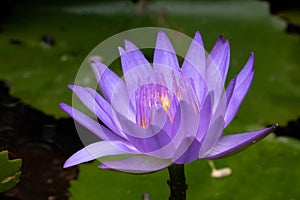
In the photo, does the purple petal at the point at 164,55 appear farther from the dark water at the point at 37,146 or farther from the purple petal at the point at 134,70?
the dark water at the point at 37,146

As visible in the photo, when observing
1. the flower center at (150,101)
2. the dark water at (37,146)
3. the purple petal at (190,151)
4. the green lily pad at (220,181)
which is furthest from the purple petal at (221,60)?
the dark water at (37,146)

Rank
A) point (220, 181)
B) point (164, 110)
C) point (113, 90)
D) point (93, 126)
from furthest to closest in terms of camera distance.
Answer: point (220, 181)
point (113, 90)
point (93, 126)
point (164, 110)

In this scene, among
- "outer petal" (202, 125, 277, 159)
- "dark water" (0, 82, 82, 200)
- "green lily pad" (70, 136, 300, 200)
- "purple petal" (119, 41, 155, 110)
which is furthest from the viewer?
"dark water" (0, 82, 82, 200)

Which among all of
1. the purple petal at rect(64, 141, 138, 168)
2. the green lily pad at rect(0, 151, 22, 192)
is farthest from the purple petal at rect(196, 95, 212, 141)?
the green lily pad at rect(0, 151, 22, 192)

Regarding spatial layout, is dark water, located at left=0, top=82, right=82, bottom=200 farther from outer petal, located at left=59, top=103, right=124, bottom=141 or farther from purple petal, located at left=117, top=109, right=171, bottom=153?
purple petal, located at left=117, top=109, right=171, bottom=153

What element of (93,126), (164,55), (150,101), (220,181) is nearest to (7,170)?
(93,126)

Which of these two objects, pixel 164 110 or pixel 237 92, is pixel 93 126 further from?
pixel 237 92
